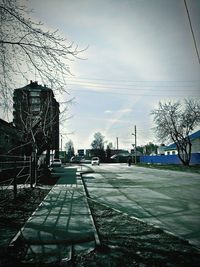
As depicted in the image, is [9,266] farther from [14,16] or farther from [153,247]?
[14,16]

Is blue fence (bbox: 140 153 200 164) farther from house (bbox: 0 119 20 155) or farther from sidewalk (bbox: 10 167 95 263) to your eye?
sidewalk (bbox: 10 167 95 263)

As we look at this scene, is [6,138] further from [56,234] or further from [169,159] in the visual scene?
[169,159]

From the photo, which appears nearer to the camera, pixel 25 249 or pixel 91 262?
pixel 91 262

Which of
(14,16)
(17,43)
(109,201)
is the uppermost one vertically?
(14,16)

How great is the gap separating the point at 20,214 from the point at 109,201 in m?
3.69

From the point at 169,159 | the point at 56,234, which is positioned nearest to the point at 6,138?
the point at 56,234

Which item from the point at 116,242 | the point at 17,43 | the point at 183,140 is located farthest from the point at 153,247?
the point at 183,140

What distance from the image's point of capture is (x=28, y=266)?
141 inches

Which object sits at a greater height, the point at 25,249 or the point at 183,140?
the point at 183,140

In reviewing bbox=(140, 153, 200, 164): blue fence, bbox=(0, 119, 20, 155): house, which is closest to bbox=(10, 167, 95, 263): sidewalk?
bbox=(0, 119, 20, 155): house

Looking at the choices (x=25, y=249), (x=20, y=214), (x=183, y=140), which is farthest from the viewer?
(x=183, y=140)

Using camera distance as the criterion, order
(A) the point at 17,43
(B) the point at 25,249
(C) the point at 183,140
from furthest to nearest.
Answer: (C) the point at 183,140 < (A) the point at 17,43 < (B) the point at 25,249

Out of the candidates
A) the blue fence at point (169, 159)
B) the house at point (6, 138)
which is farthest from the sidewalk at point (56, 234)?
the blue fence at point (169, 159)

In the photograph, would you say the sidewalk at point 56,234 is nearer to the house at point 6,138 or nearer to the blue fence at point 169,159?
the house at point 6,138
